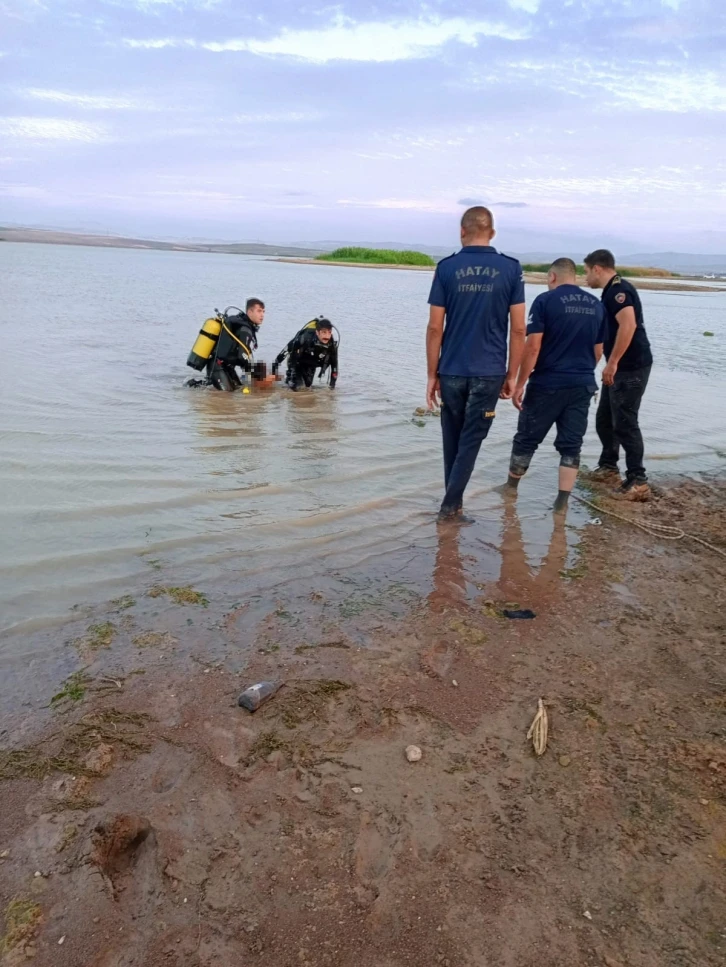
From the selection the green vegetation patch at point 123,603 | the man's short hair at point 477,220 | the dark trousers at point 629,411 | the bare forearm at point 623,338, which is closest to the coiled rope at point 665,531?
the dark trousers at point 629,411

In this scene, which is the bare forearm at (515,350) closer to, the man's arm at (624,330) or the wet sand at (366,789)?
the man's arm at (624,330)

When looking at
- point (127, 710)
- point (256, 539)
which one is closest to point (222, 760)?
point (127, 710)

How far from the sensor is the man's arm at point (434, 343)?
4699mm

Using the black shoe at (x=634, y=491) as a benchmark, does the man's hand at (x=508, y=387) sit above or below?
above

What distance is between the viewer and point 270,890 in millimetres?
2061

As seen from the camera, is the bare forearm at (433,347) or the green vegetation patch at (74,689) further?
the bare forearm at (433,347)

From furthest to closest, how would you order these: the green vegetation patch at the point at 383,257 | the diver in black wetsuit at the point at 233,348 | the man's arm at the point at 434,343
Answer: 1. the green vegetation patch at the point at 383,257
2. the diver in black wetsuit at the point at 233,348
3. the man's arm at the point at 434,343

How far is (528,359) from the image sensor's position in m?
5.29

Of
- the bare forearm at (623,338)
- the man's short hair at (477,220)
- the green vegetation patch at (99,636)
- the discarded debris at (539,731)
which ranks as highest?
the man's short hair at (477,220)

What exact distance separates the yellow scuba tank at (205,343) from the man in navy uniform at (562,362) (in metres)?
5.60

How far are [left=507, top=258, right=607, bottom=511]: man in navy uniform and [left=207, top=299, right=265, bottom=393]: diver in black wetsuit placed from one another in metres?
5.28

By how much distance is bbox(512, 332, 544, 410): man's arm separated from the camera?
523cm

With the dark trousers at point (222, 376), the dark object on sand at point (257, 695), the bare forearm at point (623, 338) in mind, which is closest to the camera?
the dark object on sand at point (257, 695)

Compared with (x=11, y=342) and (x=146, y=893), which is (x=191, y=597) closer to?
(x=146, y=893)
